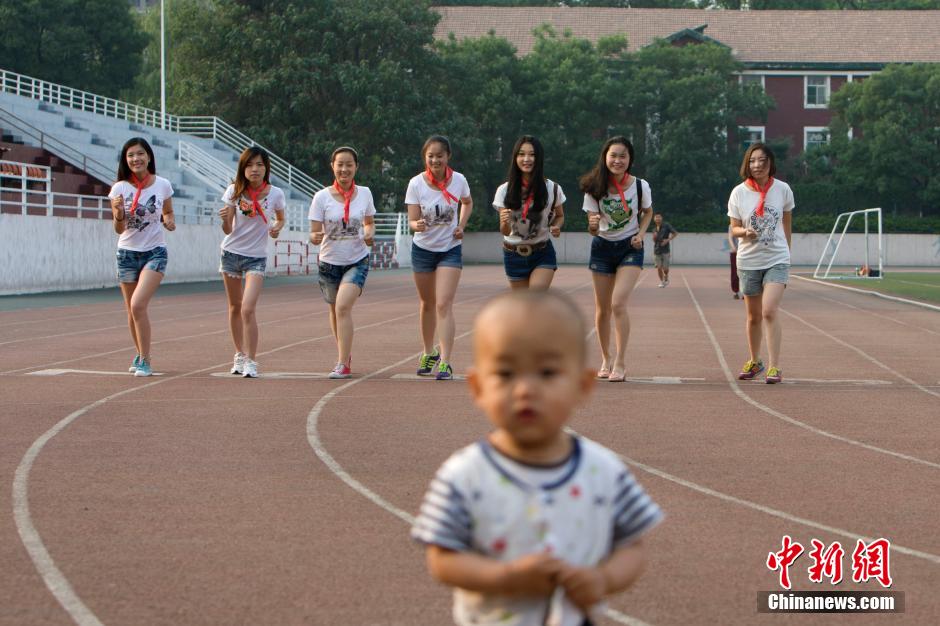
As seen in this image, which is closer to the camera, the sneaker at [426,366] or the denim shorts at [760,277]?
the denim shorts at [760,277]

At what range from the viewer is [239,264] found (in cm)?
1152

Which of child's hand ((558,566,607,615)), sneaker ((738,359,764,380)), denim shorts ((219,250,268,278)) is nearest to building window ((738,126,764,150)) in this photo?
sneaker ((738,359,764,380))

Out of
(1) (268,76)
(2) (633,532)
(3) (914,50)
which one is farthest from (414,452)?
(3) (914,50)

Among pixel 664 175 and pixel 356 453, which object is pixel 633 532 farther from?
pixel 664 175

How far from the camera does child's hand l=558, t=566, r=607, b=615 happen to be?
8.06 ft

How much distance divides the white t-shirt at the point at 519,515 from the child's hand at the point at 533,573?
6cm

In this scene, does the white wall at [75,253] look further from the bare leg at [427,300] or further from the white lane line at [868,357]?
the bare leg at [427,300]

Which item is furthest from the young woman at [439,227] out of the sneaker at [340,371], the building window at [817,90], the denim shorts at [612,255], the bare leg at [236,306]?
the building window at [817,90]

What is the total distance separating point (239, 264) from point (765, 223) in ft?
15.0

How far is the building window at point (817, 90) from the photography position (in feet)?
246

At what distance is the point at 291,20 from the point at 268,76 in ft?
8.97

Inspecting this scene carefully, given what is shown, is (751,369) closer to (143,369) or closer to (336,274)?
(336,274)

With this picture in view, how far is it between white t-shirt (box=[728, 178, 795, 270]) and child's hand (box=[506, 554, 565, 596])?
9.06 m

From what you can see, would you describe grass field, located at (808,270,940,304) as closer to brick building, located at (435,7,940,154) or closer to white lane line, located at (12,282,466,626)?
white lane line, located at (12,282,466,626)
